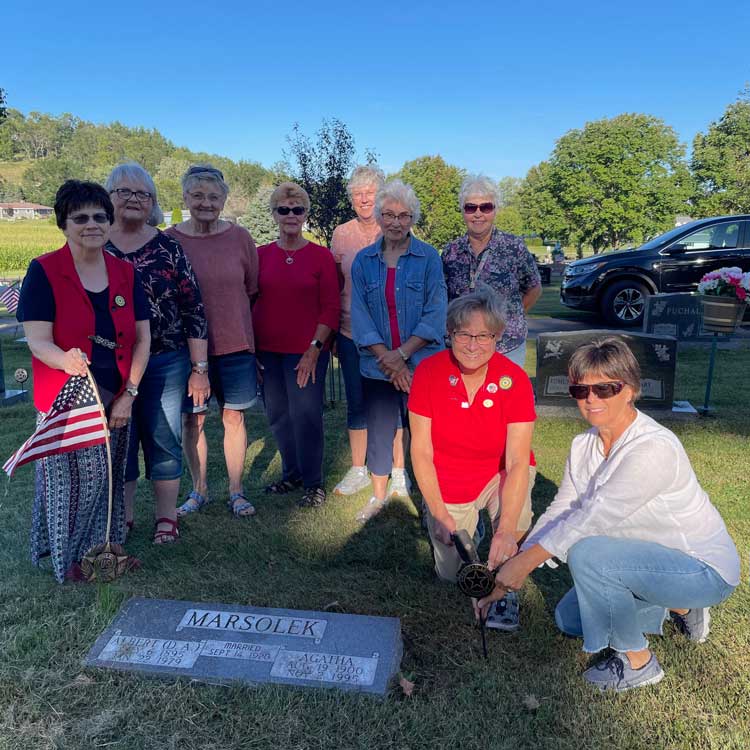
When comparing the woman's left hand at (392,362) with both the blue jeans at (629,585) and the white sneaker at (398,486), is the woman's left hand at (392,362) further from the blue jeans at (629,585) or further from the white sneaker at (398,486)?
the blue jeans at (629,585)

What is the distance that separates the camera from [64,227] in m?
2.92

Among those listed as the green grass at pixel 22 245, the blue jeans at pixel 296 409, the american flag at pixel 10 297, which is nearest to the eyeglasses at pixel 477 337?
the blue jeans at pixel 296 409

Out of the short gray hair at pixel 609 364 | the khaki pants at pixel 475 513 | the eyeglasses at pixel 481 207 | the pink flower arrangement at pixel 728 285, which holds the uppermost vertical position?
the eyeglasses at pixel 481 207

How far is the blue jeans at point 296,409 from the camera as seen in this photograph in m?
4.10

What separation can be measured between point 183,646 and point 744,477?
3785 millimetres

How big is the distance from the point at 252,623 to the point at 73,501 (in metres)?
1.06

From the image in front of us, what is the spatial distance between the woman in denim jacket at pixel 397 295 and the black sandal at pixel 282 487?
115 cm

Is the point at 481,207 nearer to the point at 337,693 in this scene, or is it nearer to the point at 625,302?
the point at 337,693

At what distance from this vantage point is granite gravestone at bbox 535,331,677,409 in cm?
595

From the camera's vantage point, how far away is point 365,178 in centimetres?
419

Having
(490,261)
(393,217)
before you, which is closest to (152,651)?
(393,217)

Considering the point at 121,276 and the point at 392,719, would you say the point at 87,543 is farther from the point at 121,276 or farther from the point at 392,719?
the point at 392,719

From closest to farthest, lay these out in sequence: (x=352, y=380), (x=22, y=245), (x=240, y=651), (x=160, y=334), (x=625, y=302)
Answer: (x=240, y=651), (x=160, y=334), (x=352, y=380), (x=625, y=302), (x=22, y=245)

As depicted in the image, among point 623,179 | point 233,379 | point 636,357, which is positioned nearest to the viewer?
point 233,379
